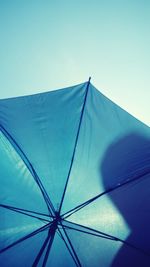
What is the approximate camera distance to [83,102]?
8.25 feet

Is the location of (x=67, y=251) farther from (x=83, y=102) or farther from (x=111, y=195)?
(x=83, y=102)

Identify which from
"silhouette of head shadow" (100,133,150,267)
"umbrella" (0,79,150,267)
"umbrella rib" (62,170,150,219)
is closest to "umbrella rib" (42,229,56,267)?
"umbrella" (0,79,150,267)

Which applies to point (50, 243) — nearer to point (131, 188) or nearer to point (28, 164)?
point (28, 164)

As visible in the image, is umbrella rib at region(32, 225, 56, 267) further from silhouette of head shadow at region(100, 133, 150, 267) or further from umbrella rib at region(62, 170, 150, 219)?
silhouette of head shadow at region(100, 133, 150, 267)

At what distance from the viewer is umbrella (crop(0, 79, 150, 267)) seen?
201 cm

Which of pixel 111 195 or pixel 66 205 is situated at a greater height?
pixel 66 205

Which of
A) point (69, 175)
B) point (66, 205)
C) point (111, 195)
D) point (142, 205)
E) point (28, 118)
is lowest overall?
point (142, 205)

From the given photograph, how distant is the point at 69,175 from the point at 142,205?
886 millimetres

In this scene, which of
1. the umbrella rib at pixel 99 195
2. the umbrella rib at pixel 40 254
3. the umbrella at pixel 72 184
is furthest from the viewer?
the umbrella rib at pixel 99 195

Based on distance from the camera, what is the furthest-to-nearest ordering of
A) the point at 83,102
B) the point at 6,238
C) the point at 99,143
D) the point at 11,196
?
the point at 83,102, the point at 99,143, the point at 11,196, the point at 6,238

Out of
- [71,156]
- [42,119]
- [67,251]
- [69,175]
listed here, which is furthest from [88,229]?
[42,119]

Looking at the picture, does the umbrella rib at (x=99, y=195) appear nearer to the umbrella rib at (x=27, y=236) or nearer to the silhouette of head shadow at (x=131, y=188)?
the silhouette of head shadow at (x=131, y=188)

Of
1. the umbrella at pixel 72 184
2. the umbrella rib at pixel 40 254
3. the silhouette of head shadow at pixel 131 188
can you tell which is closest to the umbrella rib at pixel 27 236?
the umbrella at pixel 72 184

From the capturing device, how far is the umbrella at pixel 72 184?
6.59 ft
